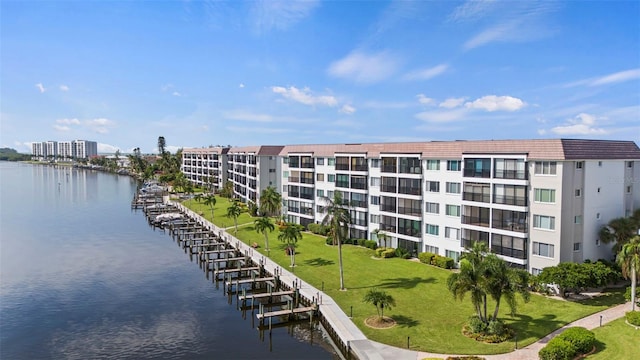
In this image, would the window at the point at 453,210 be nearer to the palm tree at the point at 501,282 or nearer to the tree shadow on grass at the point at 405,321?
the tree shadow on grass at the point at 405,321

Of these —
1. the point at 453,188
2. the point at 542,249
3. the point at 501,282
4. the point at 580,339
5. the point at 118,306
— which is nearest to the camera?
the point at 580,339

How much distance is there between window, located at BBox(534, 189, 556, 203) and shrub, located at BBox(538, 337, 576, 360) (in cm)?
1905

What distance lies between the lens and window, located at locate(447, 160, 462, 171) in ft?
180

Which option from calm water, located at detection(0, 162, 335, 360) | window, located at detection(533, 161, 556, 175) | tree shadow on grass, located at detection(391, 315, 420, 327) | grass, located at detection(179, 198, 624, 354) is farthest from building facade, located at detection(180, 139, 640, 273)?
calm water, located at detection(0, 162, 335, 360)

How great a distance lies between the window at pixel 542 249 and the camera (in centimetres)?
4541

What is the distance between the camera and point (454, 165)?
55.6 m

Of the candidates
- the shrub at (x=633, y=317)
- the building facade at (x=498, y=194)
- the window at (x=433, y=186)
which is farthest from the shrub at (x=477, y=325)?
the window at (x=433, y=186)

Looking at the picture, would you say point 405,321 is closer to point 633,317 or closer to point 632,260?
point 633,317

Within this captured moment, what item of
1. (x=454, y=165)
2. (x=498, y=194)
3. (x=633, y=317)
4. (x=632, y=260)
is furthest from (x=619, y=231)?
(x=454, y=165)

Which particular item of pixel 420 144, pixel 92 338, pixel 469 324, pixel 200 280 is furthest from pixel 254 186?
pixel 469 324

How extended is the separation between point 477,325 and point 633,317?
13254 mm

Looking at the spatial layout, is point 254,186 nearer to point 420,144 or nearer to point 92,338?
point 420,144

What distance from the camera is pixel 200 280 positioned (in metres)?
59.0

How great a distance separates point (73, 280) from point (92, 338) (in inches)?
871
